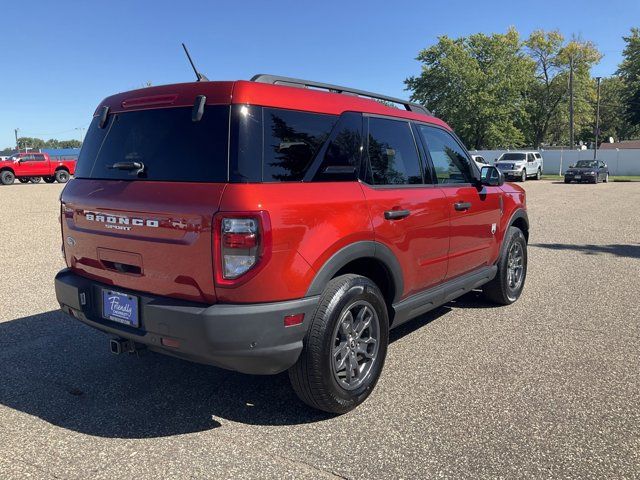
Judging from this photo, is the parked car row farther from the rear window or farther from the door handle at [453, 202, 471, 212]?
the rear window

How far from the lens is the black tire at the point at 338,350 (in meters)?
2.88

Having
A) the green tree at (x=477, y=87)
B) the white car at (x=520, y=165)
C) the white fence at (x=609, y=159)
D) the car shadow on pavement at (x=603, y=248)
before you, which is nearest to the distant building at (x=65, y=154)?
the car shadow on pavement at (x=603, y=248)

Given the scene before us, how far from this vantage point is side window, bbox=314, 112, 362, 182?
3.08 metres

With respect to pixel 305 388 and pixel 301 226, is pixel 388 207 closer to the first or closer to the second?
pixel 301 226

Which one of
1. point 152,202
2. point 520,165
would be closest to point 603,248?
point 152,202

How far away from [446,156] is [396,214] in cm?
126

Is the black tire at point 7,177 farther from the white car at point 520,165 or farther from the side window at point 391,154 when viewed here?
the side window at point 391,154

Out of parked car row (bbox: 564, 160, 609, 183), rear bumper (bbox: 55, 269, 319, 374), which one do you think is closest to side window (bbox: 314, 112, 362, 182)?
rear bumper (bbox: 55, 269, 319, 374)

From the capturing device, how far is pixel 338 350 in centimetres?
311

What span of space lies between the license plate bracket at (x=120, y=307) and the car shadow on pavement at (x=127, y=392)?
618 mm

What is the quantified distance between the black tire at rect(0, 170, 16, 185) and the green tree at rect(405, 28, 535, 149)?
124 ft

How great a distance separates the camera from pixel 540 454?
2699mm

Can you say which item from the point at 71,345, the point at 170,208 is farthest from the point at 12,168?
the point at 170,208

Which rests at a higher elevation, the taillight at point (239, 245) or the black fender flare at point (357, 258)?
the taillight at point (239, 245)
